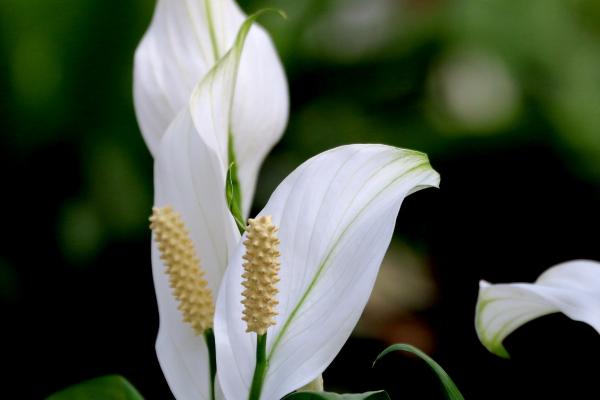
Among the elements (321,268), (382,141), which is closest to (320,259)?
(321,268)

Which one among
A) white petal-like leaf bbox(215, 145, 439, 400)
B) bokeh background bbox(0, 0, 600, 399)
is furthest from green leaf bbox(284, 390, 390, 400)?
bokeh background bbox(0, 0, 600, 399)

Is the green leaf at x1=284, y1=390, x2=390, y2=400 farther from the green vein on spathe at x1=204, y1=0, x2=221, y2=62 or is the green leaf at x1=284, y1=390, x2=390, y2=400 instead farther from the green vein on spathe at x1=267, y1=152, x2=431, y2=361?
the green vein on spathe at x1=204, y1=0, x2=221, y2=62

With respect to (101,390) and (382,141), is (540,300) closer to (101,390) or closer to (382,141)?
(101,390)

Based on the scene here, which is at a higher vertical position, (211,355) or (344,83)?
(211,355)

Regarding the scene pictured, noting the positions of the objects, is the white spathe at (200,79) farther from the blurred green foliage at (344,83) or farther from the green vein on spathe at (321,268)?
the blurred green foliage at (344,83)

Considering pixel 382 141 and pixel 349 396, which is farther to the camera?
pixel 382 141

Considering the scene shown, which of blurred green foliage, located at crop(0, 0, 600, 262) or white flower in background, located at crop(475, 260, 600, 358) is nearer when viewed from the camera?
white flower in background, located at crop(475, 260, 600, 358)
